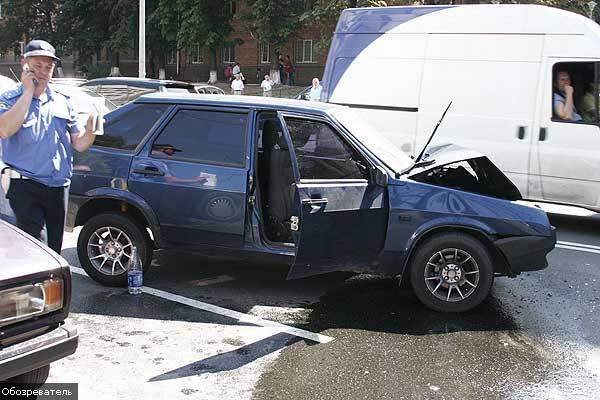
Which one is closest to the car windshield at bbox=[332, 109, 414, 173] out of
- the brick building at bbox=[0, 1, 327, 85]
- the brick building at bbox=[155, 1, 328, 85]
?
the brick building at bbox=[0, 1, 327, 85]

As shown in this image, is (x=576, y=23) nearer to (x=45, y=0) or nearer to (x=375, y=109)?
(x=375, y=109)

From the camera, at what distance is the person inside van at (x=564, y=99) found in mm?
7742

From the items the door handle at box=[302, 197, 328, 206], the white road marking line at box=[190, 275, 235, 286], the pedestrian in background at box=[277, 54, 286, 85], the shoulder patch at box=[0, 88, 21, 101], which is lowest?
the white road marking line at box=[190, 275, 235, 286]

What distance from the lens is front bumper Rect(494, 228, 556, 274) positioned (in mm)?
4754

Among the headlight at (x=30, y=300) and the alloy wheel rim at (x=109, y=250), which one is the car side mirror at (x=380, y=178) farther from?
the headlight at (x=30, y=300)

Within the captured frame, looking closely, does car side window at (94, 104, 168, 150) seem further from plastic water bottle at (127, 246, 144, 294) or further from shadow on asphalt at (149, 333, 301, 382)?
shadow on asphalt at (149, 333, 301, 382)

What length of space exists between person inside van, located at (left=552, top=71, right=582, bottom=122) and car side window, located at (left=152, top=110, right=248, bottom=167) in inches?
185

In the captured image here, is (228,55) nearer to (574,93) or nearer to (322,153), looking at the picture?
(574,93)

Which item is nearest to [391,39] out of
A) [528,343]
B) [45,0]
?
[528,343]

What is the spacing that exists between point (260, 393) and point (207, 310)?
1.42 m

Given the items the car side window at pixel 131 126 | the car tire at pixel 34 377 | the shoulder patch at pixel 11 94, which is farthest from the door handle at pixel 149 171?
the car tire at pixel 34 377

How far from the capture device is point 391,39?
879 cm

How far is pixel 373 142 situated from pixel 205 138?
1.46m

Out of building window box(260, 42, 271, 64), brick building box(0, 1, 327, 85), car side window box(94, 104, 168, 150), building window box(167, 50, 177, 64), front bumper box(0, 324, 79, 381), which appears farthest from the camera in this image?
building window box(167, 50, 177, 64)
